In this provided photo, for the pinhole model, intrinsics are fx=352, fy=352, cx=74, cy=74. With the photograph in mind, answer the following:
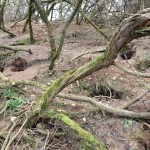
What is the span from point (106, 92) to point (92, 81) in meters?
0.35

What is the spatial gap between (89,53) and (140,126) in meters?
2.32

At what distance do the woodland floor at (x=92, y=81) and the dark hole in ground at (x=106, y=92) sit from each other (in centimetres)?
9

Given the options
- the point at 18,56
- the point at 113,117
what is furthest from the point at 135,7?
the point at 113,117

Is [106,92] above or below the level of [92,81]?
→ below

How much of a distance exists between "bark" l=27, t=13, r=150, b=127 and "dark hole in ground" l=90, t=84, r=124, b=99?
150cm

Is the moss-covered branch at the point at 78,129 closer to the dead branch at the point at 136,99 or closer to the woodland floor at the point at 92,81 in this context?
the woodland floor at the point at 92,81

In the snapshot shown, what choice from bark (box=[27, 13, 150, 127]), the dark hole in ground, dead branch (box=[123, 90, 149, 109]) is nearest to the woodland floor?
the dark hole in ground

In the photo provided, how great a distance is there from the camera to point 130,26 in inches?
156

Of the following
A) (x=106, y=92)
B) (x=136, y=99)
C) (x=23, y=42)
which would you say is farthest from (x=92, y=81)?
(x=23, y=42)

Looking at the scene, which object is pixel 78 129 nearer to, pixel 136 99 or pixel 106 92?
pixel 136 99

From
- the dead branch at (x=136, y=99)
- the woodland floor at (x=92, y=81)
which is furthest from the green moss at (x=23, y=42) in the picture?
the dead branch at (x=136, y=99)

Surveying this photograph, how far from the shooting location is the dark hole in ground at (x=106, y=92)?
5801 mm

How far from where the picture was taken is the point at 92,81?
6.13 m

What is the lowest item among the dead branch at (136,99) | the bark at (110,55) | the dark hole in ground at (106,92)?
the dark hole in ground at (106,92)
